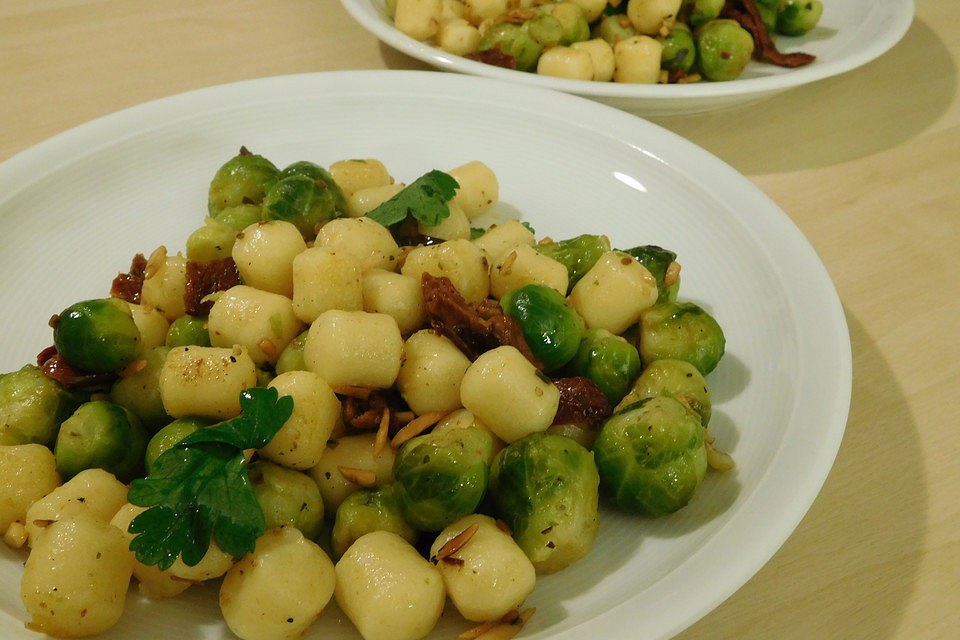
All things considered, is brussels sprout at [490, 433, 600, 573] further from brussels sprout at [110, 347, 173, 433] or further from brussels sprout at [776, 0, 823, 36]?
brussels sprout at [776, 0, 823, 36]

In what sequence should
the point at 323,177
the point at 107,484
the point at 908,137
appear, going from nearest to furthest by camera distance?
the point at 107,484 → the point at 323,177 → the point at 908,137

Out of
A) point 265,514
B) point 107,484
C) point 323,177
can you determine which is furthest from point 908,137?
point 107,484

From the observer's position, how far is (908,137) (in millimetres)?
2691

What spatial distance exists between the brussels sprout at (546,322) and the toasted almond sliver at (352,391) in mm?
313

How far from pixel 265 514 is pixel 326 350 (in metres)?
0.30

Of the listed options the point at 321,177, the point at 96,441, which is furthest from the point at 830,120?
the point at 96,441

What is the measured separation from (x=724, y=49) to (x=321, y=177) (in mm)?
1511

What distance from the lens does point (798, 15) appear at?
9.35ft

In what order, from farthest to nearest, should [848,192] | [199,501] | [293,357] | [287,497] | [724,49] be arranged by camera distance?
[724,49]
[848,192]
[293,357]
[287,497]
[199,501]

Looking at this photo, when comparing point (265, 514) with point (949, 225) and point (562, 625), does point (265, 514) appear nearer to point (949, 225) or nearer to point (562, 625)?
point (562, 625)

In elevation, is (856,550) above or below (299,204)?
below

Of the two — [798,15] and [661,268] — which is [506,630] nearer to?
[661,268]

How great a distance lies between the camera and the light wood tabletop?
1487mm

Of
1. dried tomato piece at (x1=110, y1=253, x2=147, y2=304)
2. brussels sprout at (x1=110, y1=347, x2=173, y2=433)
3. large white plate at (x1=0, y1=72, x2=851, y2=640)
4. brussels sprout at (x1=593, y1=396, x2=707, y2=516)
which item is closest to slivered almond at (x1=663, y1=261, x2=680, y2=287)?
large white plate at (x1=0, y1=72, x2=851, y2=640)
